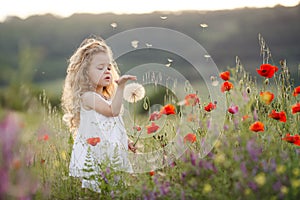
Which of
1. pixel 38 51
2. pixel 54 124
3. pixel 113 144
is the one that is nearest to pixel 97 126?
pixel 113 144

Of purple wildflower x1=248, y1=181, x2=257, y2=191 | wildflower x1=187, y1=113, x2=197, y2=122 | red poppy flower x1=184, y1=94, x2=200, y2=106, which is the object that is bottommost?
purple wildflower x1=248, y1=181, x2=257, y2=191

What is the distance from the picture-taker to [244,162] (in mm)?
2318

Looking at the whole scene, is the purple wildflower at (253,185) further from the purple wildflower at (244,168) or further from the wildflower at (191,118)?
the wildflower at (191,118)

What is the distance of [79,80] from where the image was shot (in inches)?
143

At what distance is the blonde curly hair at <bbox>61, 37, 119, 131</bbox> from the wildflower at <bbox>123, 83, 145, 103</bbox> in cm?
27


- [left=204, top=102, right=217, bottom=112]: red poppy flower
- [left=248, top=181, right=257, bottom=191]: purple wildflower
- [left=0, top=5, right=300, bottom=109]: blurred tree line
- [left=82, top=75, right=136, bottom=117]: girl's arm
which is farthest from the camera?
[left=0, top=5, right=300, bottom=109]: blurred tree line

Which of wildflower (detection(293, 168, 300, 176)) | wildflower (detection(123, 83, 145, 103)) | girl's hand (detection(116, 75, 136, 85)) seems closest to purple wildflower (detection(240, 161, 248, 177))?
wildflower (detection(293, 168, 300, 176))

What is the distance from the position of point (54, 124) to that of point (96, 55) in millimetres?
810

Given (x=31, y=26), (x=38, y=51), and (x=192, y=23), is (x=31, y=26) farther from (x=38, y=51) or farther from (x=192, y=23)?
(x=38, y=51)

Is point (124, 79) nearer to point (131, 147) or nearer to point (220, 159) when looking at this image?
point (131, 147)

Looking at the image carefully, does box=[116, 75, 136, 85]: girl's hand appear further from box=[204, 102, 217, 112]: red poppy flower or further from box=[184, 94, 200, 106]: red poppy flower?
box=[204, 102, 217, 112]: red poppy flower

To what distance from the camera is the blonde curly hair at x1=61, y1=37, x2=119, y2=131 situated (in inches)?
141

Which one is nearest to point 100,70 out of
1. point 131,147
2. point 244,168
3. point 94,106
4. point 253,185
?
point 94,106

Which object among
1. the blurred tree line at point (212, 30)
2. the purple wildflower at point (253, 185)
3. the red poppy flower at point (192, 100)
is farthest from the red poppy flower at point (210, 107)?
the blurred tree line at point (212, 30)
